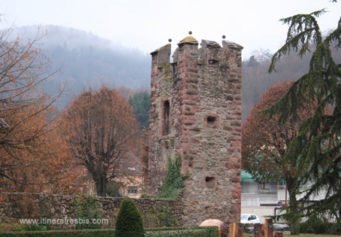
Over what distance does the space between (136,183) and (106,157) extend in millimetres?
6389

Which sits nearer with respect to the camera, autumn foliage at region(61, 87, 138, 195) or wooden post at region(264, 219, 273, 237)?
wooden post at region(264, 219, 273, 237)

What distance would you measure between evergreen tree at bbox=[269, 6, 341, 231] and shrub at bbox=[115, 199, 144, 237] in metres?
5.17

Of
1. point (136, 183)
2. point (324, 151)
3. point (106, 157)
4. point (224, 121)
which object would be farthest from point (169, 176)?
point (136, 183)

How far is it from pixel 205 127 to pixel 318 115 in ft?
45.6

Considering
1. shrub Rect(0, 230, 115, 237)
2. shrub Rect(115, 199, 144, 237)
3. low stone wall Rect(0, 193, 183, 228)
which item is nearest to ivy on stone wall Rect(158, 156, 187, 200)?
low stone wall Rect(0, 193, 183, 228)

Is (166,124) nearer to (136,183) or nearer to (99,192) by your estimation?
(99,192)

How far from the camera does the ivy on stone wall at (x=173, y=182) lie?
Answer: 2728 cm

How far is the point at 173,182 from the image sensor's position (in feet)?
90.9

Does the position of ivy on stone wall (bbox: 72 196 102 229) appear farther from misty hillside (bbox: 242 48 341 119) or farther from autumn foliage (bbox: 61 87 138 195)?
misty hillside (bbox: 242 48 341 119)

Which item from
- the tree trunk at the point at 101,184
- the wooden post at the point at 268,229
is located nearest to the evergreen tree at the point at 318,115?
the wooden post at the point at 268,229

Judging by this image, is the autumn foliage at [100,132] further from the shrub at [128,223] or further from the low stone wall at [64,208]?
the shrub at [128,223]

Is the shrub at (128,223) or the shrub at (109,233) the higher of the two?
the shrub at (128,223)

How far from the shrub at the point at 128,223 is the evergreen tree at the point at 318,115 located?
17.0ft

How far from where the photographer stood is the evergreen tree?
44.5ft
